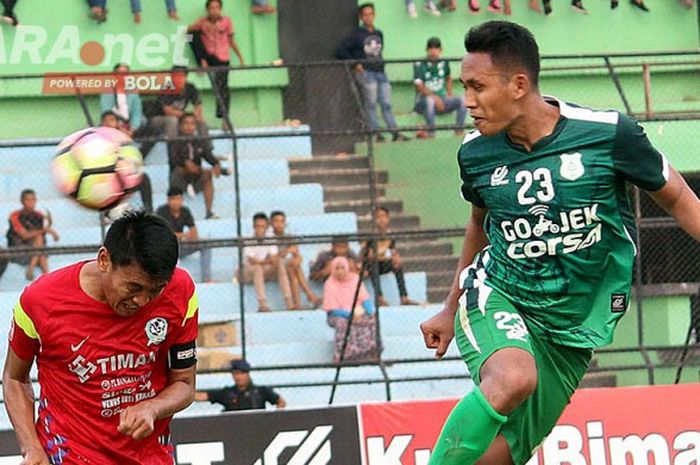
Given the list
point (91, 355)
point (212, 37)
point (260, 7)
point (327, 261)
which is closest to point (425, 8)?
point (260, 7)

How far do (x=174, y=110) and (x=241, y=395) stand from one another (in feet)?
9.61

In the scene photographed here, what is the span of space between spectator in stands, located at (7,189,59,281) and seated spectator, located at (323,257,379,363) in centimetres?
250

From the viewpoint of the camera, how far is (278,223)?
541 inches

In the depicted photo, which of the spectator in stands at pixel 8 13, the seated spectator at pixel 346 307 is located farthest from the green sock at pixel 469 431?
the spectator in stands at pixel 8 13

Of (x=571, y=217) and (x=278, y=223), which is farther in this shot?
(x=278, y=223)

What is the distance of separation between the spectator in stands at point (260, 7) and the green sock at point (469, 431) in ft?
43.4

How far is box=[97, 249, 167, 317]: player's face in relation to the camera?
5.56 m

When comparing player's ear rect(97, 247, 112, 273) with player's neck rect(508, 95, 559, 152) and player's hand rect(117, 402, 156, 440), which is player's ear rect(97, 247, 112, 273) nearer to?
player's hand rect(117, 402, 156, 440)

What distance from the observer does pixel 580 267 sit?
235 inches

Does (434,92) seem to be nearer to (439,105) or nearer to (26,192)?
(439,105)

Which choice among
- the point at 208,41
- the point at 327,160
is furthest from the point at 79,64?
the point at 327,160

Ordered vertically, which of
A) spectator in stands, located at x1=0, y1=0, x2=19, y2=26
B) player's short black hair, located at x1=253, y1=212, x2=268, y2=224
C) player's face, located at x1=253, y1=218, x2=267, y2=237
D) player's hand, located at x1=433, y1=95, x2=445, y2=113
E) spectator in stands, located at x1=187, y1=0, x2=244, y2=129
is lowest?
player's face, located at x1=253, y1=218, x2=267, y2=237

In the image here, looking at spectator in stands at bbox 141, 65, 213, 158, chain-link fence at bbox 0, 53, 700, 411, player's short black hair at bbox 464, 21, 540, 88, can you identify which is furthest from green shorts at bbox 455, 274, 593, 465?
spectator in stands at bbox 141, 65, 213, 158

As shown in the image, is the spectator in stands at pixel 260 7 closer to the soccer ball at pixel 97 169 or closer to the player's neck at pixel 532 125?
the soccer ball at pixel 97 169
